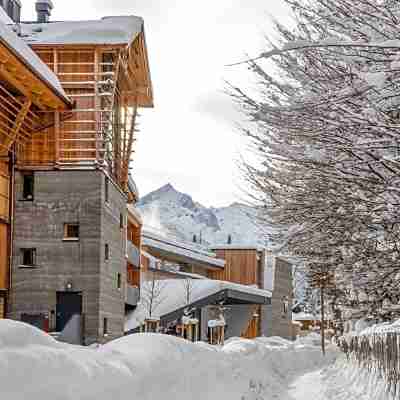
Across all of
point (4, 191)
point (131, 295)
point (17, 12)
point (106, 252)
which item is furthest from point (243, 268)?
point (4, 191)

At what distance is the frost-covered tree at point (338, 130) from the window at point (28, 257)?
65.4ft

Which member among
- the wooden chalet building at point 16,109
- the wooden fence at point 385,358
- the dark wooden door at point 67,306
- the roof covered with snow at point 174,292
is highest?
the wooden chalet building at point 16,109

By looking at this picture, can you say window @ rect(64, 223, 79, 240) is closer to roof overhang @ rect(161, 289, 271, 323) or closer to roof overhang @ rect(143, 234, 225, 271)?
roof overhang @ rect(161, 289, 271, 323)

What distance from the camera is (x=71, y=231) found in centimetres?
3416

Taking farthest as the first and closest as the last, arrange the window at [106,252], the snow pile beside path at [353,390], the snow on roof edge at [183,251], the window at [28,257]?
the snow on roof edge at [183,251], the window at [106,252], the window at [28,257], the snow pile beside path at [353,390]

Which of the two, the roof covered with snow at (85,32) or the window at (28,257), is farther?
the roof covered with snow at (85,32)

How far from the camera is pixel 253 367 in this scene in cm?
1877

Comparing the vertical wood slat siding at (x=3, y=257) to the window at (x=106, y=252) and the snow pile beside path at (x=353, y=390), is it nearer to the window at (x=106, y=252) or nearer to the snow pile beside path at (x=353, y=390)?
the window at (x=106, y=252)

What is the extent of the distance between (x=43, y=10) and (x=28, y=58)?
13706mm

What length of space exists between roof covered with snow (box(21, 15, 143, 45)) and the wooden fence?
20020 mm

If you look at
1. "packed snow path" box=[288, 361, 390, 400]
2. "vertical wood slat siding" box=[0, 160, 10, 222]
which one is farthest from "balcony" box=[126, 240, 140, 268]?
"packed snow path" box=[288, 361, 390, 400]

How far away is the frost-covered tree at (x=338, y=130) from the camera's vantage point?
621cm

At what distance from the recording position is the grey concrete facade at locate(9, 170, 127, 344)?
32969 mm

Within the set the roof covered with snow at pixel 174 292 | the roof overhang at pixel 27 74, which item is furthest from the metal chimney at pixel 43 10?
the roof covered with snow at pixel 174 292
